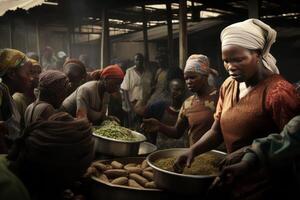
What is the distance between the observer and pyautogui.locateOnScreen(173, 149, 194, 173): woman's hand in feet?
8.48

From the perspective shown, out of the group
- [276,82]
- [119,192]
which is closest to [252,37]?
[276,82]

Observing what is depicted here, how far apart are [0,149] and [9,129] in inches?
A: 11.7

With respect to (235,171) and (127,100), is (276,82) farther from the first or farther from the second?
(127,100)

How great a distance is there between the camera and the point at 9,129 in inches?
134

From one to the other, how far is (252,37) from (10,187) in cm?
165

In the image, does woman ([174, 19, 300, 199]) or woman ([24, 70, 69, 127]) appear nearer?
woman ([174, 19, 300, 199])

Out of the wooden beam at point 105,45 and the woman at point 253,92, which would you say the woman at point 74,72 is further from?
the woman at point 253,92

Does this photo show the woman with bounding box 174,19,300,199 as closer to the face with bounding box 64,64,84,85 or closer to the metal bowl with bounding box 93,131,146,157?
the metal bowl with bounding box 93,131,146,157

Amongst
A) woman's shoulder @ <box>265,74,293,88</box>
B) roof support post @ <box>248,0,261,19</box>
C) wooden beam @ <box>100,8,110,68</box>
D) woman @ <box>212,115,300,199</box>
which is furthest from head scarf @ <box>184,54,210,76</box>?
wooden beam @ <box>100,8,110,68</box>

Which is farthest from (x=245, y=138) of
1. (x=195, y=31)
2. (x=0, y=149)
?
(x=195, y=31)

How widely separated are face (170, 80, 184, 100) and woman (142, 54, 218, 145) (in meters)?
1.02

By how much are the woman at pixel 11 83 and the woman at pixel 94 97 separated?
2.62ft

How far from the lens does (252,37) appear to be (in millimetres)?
2342

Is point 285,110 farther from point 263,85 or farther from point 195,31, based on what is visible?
point 195,31
